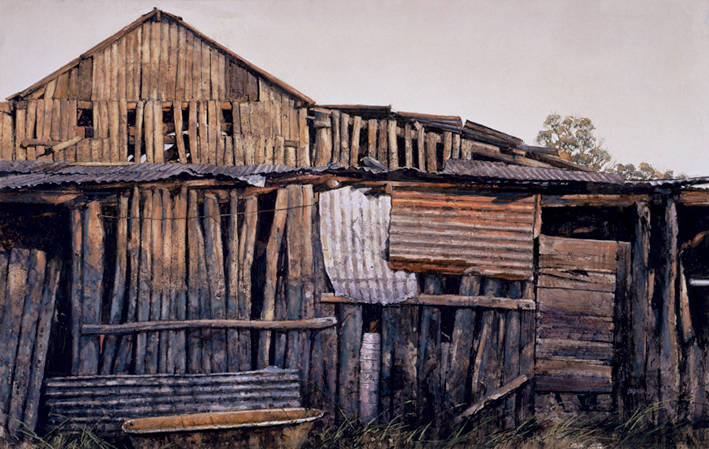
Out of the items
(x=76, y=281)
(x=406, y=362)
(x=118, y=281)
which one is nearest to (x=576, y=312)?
(x=406, y=362)

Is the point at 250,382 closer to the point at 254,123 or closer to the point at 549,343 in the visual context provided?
the point at 549,343

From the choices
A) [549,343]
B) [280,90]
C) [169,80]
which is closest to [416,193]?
[549,343]

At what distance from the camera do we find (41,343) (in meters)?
7.70

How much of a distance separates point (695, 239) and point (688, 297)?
0.92 metres

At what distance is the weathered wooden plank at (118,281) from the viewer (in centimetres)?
775

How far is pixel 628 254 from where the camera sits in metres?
7.98

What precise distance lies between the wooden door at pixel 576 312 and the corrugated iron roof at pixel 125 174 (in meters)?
3.92

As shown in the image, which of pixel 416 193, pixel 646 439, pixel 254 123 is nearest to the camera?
pixel 646 439

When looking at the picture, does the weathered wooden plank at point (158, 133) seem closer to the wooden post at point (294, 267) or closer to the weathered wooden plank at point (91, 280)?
the weathered wooden plank at point (91, 280)

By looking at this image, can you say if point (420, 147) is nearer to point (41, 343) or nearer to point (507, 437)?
point (507, 437)

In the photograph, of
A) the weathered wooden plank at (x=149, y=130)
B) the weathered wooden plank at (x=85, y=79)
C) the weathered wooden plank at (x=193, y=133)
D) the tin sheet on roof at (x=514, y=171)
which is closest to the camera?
the tin sheet on roof at (x=514, y=171)

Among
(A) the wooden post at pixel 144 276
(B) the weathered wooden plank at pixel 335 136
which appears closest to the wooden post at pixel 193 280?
(A) the wooden post at pixel 144 276

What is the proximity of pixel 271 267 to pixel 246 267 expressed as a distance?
37cm

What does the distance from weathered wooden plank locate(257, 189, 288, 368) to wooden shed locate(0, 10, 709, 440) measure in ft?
0.10
